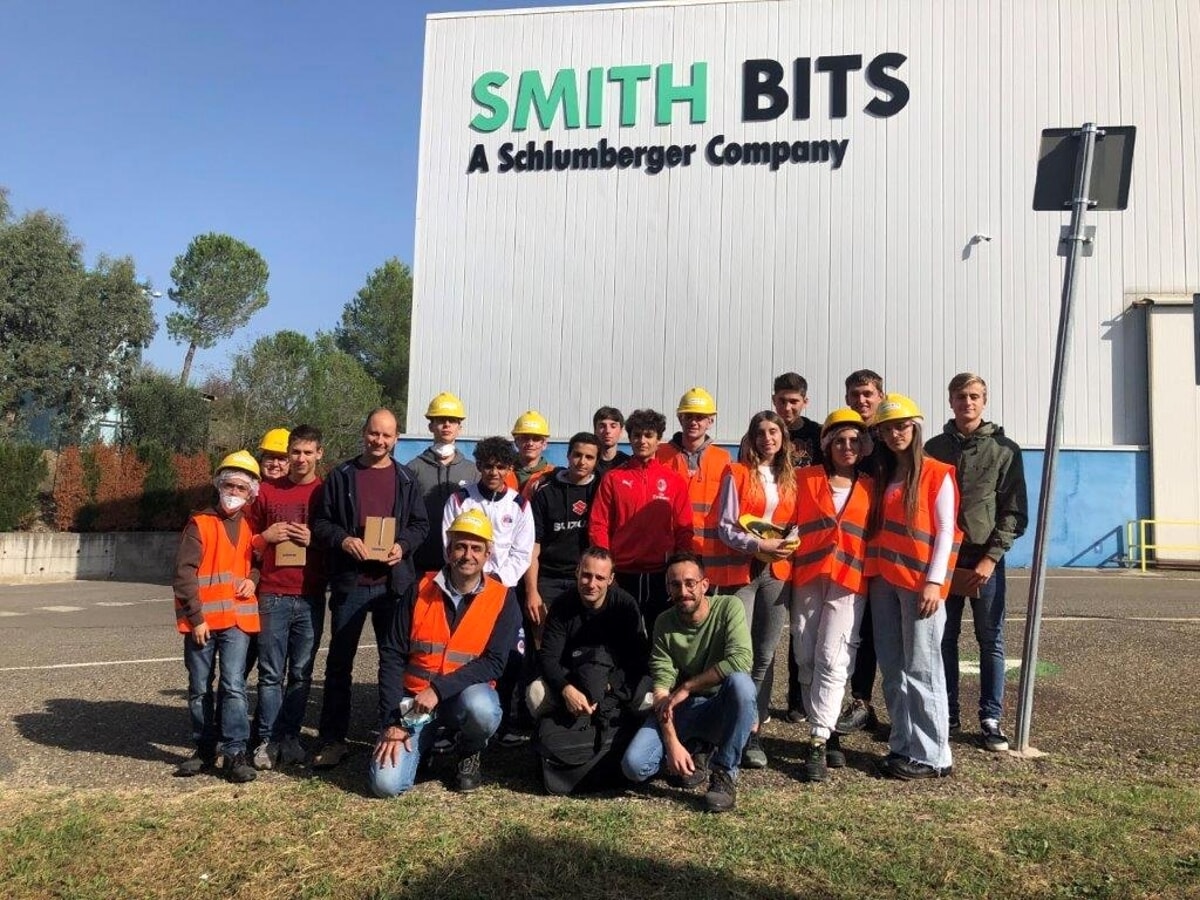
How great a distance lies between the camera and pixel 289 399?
29.9 m

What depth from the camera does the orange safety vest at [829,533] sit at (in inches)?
184

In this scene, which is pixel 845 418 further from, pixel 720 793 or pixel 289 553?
pixel 289 553

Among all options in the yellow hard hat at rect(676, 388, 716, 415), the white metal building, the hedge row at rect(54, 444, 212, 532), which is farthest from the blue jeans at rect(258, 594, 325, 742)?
the hedge row at rect(54, 444, 212, 532)

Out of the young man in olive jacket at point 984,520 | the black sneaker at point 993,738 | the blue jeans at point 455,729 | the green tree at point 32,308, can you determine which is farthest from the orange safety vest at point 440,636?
the green tree at point 32,308

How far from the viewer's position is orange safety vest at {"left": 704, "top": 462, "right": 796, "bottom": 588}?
4.88 metres

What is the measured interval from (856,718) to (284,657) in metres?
3.22

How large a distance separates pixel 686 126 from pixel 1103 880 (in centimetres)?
1864

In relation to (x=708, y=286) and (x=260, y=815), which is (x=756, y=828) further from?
(x=708, y=286)

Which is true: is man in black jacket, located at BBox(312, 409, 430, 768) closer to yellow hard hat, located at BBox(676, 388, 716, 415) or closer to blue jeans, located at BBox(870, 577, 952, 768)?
yellow hard hat, located at BBox(676, 388, 716, 415)

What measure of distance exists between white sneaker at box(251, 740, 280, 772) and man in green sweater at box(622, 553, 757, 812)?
6.41 ft

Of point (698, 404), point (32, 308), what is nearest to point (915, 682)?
point (698, 404)

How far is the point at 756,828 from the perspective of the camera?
3.90 m

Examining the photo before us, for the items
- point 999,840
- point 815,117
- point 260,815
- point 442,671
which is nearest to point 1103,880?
point 999,840

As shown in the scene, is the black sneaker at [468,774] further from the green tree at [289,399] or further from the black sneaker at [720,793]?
the green tree at [289,399]
